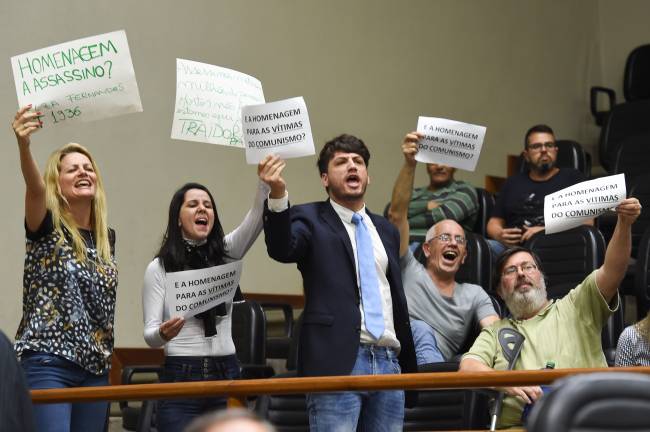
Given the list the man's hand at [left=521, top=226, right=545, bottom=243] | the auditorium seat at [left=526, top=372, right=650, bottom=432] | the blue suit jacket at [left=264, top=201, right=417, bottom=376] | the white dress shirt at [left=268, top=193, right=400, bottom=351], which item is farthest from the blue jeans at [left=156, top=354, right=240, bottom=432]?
the man's hand at [left=521, top=226, right=545, bottom=243]

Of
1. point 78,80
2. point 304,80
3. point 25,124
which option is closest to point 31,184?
point 25,124

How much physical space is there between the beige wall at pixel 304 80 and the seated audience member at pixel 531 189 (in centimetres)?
125

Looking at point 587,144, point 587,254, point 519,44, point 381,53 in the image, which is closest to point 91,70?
point 587,254

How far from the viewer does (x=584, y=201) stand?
352 cm

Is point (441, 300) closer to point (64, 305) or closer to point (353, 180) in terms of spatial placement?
point (353, 180)

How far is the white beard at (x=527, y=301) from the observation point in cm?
395

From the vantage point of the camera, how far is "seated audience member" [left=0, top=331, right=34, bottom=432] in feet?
7.38

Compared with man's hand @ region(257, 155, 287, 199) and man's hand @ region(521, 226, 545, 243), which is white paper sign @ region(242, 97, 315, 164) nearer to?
man's hand @ region(257, 155, 287, 199)

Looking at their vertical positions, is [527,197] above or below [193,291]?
above

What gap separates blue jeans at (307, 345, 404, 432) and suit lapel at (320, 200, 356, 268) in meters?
0.30

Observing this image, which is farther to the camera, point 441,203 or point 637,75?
point 637,75

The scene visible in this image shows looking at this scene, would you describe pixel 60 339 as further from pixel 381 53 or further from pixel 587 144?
pixel 587 144

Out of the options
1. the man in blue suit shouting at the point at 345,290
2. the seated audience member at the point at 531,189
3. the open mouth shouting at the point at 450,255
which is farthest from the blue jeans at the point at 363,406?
the seated audience member at the point at 531,189

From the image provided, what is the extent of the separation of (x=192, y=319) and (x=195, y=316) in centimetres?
1
